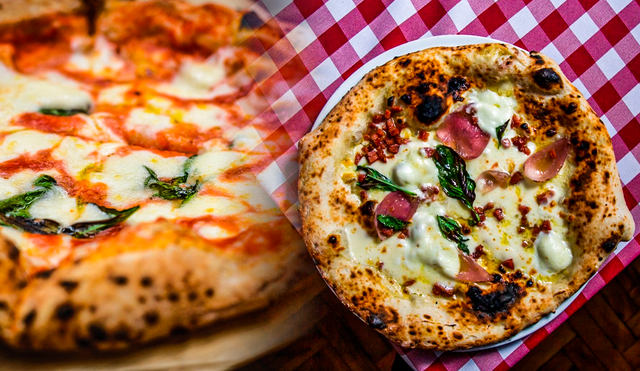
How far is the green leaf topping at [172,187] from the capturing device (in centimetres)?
148

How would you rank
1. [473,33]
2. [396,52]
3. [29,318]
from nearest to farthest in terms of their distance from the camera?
[29,318], [396,52], [473,33]

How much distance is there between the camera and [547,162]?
1.51m

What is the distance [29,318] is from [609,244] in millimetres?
1631

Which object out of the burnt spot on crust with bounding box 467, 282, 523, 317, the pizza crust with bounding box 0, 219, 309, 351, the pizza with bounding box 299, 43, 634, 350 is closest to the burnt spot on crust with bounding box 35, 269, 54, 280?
the pizza crust with bounding box 0, 219, 309, 351

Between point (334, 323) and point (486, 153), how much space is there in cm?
86

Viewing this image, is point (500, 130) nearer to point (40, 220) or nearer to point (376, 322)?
point (376, 322)

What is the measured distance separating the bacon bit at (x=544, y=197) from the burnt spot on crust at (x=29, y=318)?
1.46 meters

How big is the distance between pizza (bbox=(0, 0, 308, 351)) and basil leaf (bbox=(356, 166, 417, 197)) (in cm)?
33

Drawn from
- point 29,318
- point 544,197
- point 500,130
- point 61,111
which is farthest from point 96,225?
point 544,197

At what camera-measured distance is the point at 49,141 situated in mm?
1451

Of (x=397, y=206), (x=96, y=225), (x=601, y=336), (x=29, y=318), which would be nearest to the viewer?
(x=29, y=318)

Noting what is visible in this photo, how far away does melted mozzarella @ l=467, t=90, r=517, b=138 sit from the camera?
1.50 m

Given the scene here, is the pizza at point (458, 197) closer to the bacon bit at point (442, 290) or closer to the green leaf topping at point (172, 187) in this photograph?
the bacon bit at point (442, 290)

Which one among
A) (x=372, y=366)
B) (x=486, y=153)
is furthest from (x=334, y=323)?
(x=486, y=153)
